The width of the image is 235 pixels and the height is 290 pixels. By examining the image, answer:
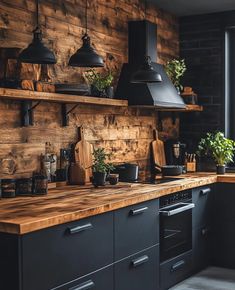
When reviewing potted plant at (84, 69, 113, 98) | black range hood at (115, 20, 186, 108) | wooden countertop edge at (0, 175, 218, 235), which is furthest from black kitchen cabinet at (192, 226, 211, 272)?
potted plant at (84, 69, 113, 98)

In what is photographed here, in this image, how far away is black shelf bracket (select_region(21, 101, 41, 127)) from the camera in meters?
3.84

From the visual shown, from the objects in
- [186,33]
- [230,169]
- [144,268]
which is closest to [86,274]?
[144,268]

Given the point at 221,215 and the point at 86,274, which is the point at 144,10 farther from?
the point at 86,274

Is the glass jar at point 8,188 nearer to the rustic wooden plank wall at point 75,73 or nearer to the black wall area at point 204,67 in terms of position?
the rustic wooden plank wall at point 75,73

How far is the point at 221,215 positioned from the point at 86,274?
2248mm

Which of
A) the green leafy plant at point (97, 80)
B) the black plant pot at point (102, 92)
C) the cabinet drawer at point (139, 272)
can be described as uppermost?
the green leafy plant at point (97, 80)

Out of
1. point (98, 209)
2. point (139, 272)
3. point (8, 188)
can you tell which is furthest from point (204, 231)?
point (8, 188)

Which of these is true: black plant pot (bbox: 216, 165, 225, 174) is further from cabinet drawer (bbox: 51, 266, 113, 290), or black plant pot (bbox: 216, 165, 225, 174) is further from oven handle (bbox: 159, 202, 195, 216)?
cabinet drawer (bbox: 51, 266, 113, 290)

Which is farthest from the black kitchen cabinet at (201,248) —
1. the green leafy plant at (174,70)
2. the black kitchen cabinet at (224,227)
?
the green leafy plant at (174,70)

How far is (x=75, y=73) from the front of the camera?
174 inches

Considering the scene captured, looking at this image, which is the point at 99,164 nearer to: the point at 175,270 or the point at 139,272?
the point at 139,272

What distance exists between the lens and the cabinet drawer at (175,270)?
4.12 metres

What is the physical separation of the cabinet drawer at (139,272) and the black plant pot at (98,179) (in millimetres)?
651

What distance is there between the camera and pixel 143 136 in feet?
17.7
